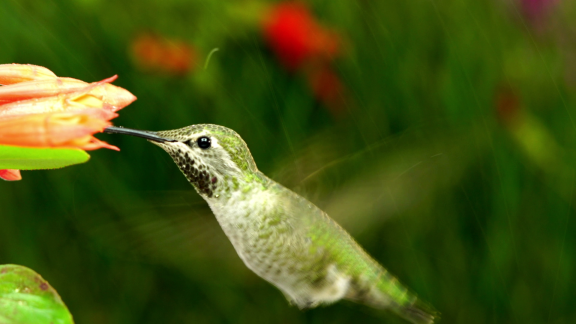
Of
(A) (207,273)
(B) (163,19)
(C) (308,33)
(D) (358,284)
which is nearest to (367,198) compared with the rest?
(D) (358,284)

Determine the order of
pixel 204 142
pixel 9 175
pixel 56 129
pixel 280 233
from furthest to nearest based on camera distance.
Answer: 1. pixel 280 233
2. pixel 204 142
3. pixel 9 175
4. pixel 56 129

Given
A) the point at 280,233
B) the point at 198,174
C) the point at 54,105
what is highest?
the point at 54,105

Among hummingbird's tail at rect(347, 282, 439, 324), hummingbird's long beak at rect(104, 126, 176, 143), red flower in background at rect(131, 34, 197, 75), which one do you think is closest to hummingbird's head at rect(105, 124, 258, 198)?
hummingbird's long beak at rect(104, 126, 176, 143)

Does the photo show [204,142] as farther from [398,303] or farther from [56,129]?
[398,303]

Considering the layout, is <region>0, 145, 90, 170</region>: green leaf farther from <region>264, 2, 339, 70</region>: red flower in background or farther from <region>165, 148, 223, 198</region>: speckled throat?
<region>264, 2, 339, 70</region>: red flower in background

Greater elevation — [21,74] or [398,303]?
[21,74]

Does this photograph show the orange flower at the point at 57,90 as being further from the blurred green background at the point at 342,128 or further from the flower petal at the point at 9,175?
the blurred green background at the point at 342,128

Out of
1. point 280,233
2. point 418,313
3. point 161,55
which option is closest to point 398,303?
point 418,313
